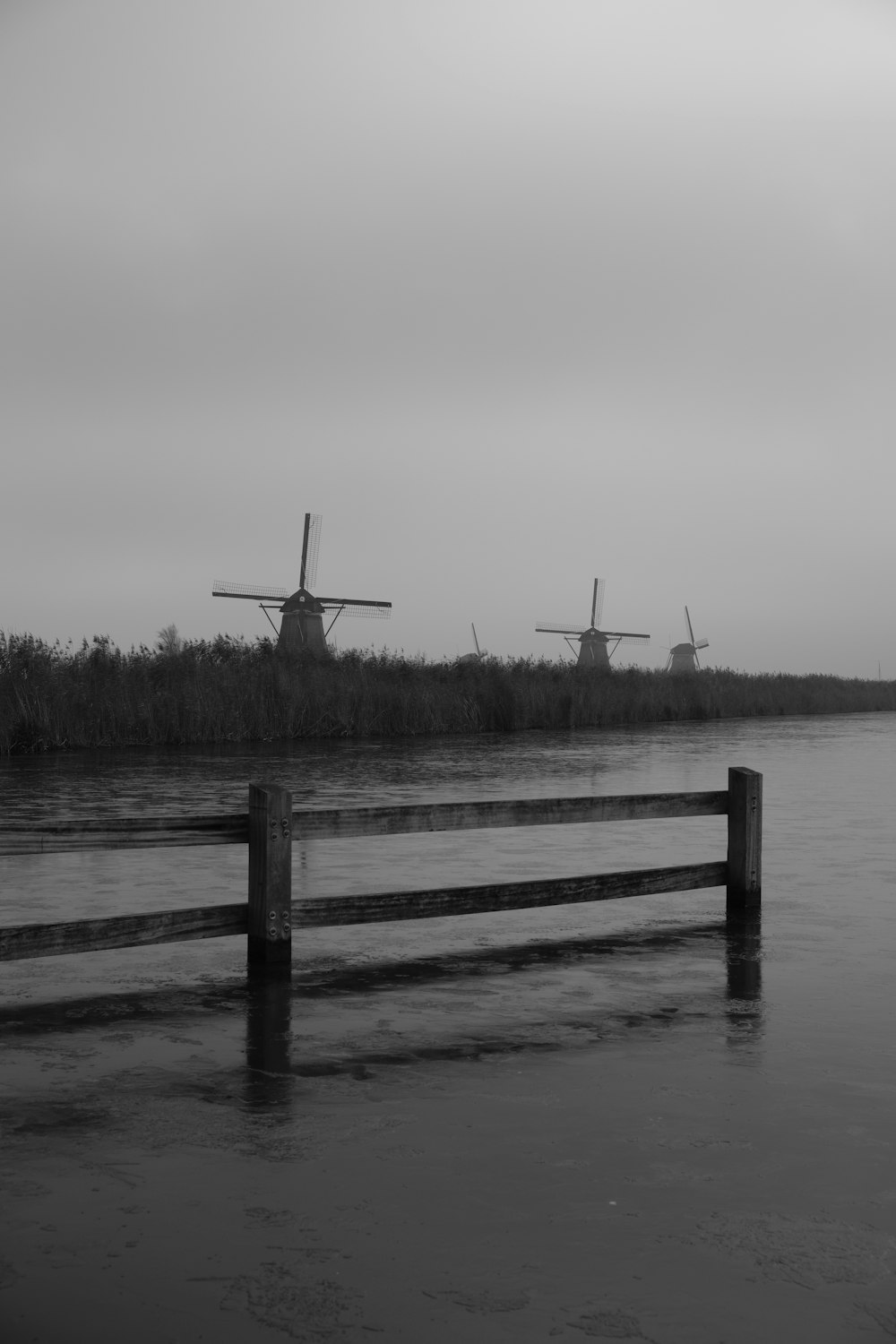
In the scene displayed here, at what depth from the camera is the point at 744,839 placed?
9.16m

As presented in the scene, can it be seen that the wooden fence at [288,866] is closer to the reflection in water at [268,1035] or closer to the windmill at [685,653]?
the reflection in water at [268,1035]

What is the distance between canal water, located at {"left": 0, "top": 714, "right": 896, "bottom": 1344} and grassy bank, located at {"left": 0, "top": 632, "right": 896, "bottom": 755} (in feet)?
63.1

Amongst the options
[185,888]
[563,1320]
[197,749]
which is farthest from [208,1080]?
[197,749]

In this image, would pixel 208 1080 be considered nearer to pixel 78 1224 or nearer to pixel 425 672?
pixel 78 1224

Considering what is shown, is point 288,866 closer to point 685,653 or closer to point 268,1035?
point 268,1035

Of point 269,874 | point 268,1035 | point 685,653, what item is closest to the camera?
point 268,1035

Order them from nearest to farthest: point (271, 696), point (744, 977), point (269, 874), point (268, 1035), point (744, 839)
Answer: point (268, 1035) → point (269, 874) → point (744, 977) → point (744, 839) → point (271, 696)

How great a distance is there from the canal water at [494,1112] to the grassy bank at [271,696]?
63.1 feet

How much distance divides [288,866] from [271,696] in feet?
88.3

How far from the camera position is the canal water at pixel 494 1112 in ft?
11.4

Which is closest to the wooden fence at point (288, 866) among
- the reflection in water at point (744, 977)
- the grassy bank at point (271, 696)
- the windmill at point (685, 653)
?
the reflection in water at point (744, 977)

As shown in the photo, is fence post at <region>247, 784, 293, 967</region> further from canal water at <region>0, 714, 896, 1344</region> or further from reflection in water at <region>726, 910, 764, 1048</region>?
reflection in water at <region>726, 910, 764, 1048</region>

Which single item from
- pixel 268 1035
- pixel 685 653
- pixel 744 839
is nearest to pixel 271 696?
pixel 744 839

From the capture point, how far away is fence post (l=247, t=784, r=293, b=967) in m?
7.10
